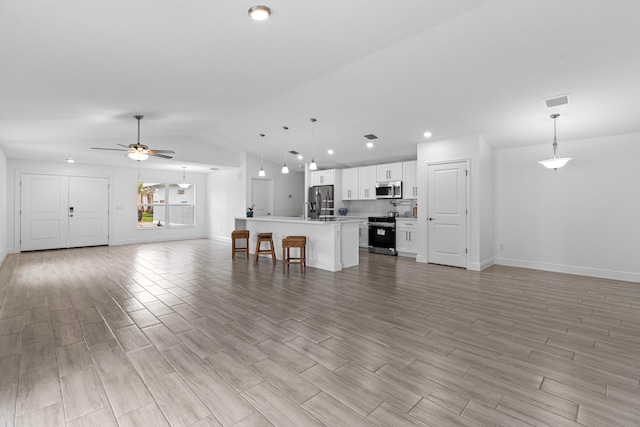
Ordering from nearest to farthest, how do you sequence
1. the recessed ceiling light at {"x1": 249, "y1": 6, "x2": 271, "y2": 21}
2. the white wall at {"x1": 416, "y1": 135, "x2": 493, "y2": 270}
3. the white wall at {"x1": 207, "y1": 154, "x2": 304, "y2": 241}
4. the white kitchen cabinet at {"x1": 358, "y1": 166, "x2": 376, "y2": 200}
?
1. the recessed ceiling light at {"x1": 249, "y1": 6, "x2": 271, "y2": 21}
2. the white wall at {"x1": 416, "y1": 135, "x2": 493, "y2": 270}
3. the white kitchen cabinet at {"x1": 358, "y1": 166, "x2": 376, "y2": 200}
4. the white wall at {"x1": 207, "y1": 154, "x2": 304, "y2": 241}

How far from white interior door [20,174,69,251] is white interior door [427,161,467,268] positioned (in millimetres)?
9376

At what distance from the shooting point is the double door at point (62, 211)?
24.9ft

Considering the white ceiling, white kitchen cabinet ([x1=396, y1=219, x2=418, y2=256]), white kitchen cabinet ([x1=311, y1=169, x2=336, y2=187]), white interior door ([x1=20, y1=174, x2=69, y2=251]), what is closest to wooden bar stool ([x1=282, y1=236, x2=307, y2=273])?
the white ceiling

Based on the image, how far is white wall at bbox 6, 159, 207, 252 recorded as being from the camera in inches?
290

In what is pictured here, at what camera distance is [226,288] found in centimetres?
427

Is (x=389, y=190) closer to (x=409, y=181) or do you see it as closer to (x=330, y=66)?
(x=409, y=181)

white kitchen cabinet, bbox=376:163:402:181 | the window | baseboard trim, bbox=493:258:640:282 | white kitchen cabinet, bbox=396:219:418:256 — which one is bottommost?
baseboard trim, bbox=493:258:640:282

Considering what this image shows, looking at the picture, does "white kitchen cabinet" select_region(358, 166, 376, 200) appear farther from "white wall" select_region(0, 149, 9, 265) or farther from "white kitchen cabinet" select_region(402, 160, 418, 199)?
"white wall" select_region(0, 149, 9, 265)

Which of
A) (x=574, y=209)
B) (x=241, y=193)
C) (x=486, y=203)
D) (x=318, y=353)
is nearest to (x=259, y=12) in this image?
(x=318, y=353)

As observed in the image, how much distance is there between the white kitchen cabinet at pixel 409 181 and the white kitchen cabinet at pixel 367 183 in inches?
33.4

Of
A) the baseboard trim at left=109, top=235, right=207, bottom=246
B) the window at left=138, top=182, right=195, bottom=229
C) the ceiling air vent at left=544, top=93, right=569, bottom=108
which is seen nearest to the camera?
the ceiling air vent at left=544, top=93, right=569, bottom=108

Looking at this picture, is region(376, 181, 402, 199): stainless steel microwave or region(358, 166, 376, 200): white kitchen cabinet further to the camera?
region(358, 166, 376, 200): white kitchen cabinet

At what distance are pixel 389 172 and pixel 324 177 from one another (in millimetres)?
2064

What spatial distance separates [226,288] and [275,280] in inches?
31.0
